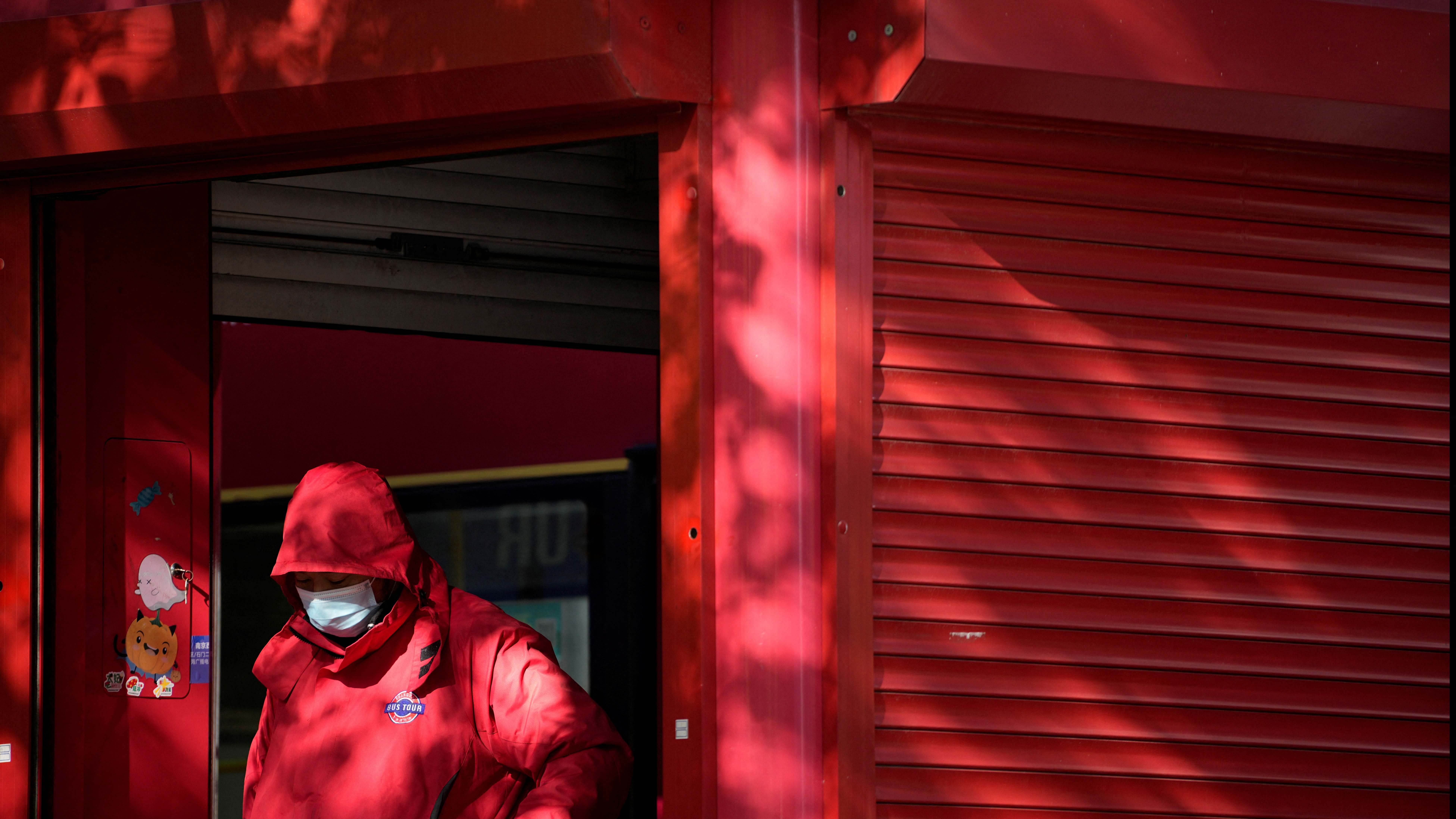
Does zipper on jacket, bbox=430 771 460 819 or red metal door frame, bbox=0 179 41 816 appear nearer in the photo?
zipper on jacket, bbox=430 771 460 819

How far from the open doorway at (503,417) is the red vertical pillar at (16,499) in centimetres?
220

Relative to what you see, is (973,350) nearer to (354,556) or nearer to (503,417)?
(354,556)

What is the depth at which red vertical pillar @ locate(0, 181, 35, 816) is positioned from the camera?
3.75 meters

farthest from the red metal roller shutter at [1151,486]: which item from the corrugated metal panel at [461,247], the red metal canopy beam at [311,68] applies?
the corrugated metal panel at [461,247]

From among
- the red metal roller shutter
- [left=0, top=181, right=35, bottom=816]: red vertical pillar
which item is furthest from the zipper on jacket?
[left=0, top=181, right=35, bottom=816]: red vertical pillar

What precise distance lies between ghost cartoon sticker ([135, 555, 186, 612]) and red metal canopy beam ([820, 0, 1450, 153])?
3.09 m

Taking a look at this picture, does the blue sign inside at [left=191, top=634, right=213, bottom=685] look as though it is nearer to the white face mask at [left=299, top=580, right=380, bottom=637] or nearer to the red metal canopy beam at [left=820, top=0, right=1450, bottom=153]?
the white face mask at [left=299, top=580, right=380, bottom=637]

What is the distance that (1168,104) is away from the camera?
3566 mm

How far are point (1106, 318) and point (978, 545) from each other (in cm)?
74

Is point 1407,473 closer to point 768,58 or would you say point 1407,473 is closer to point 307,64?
point 768,58

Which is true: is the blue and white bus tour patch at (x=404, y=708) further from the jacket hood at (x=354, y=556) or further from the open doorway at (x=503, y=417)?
the open doorway at (x=503, y=417)

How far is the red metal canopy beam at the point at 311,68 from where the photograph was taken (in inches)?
131

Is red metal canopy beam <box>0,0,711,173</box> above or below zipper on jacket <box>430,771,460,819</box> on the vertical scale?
above

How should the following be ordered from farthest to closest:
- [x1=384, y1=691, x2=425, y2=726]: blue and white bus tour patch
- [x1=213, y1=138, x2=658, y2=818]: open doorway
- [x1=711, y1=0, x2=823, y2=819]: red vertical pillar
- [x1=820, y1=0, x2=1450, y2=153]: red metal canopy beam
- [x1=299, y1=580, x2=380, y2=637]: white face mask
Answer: [x1=213, y1=138, x2=658, y2=818]: open doorway < [x1=299, y1=580, x2=380, y2=637]: white face mask < [x1=384, y1=691, x2=425, y2=726]: blue and white bus tour patch < [x1=820, y1=0, x2=1450, y2=153]: red metal canopy beam < [x1=711, y1=0, x2=823, y2=819]: red vertical pillar
